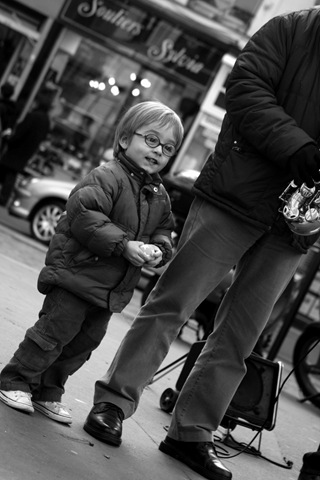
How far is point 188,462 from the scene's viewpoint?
202 inches

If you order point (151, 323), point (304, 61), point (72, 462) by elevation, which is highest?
point (304, 61)

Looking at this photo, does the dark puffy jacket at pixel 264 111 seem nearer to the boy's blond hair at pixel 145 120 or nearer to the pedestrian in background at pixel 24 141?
the boy's blond hair at pixel 145 120

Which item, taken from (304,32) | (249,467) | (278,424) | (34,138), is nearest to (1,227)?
(34,138)

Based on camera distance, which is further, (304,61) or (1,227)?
(1,227)

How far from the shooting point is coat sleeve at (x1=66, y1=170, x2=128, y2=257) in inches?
184

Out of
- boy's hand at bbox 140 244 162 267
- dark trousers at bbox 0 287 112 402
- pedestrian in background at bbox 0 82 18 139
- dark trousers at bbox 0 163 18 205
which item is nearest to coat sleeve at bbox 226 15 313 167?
→ boy's hand at bbox 140 244 162 267

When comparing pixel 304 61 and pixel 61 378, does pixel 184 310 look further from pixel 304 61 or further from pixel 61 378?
pixel 304 61

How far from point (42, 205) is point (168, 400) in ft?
27.8

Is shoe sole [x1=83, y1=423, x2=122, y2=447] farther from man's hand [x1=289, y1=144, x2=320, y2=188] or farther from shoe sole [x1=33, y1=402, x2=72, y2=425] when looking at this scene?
man's hand [x1=289, y1=144, x2=320, y2=188]

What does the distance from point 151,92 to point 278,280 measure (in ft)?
54.2

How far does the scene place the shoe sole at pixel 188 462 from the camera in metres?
5.02

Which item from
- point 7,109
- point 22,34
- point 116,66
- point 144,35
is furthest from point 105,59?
point 7,109

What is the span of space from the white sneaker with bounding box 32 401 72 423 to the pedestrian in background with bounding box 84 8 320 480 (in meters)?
0.10

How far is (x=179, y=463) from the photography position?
5137 millimetres
